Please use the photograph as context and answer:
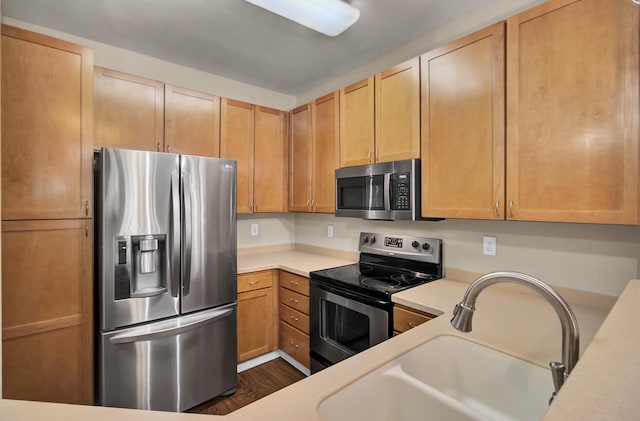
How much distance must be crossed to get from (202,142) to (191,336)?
5.05ft

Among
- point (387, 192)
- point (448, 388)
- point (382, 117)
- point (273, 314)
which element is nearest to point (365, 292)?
point (387, 192)

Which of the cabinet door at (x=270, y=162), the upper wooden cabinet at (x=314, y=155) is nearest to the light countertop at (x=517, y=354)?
the upper wooden cabinet at (x=314, y=155)

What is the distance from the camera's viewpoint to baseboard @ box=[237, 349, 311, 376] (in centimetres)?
258

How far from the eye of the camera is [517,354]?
1037mm

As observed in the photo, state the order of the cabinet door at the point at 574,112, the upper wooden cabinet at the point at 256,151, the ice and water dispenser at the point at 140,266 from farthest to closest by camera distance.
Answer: the upper wooden cabinet at the point at 256,151, the ice and water dispenser at the point at 140,266, the cabinet door at the point at 574,112

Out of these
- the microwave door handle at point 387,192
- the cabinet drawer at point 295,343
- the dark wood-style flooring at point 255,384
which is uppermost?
the microwave door handle at point 387,192

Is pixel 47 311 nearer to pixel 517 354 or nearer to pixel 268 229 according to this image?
pixel 268 229

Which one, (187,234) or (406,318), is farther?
(187,234)

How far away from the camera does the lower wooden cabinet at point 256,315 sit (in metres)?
2.52

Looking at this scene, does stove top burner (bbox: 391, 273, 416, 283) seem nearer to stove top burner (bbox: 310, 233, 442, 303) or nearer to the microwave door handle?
stove top burner (bbox: 310, 233, 442, 303)

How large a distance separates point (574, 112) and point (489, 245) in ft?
2.89

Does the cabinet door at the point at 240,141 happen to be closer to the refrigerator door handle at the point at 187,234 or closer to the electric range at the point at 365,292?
the refrigerator door handle at the point at 187,234

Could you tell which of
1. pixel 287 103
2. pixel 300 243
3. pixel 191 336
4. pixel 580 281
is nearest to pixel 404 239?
pixel 580 281

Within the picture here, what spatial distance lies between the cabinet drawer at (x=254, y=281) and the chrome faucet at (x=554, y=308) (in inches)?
78.6
